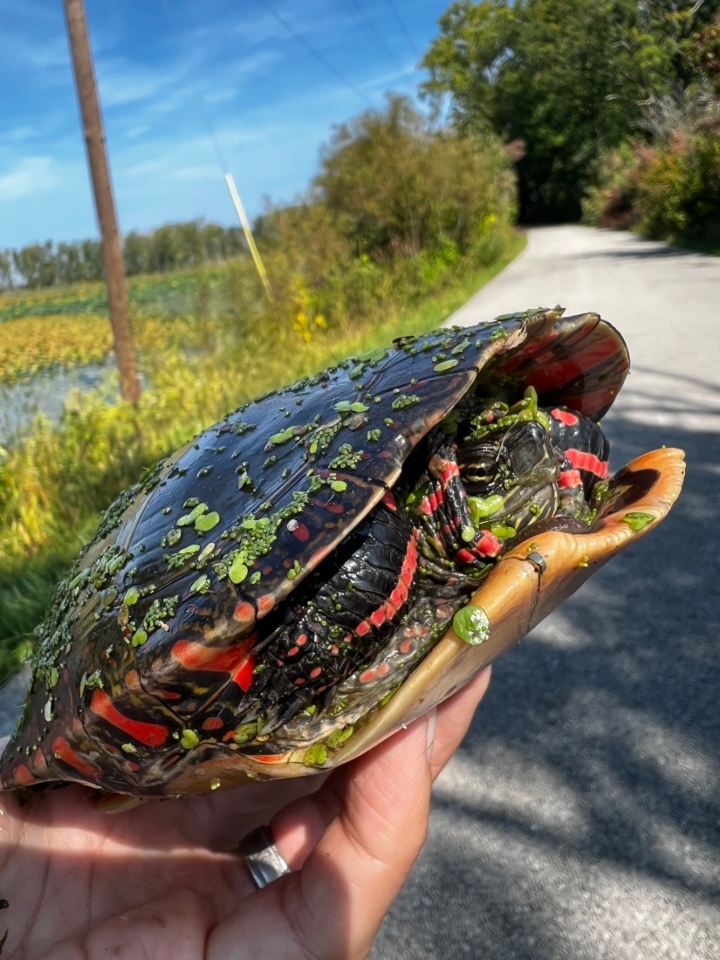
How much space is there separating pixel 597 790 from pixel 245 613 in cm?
123

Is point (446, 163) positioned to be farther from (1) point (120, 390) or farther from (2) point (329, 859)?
(2) point (329, 859)

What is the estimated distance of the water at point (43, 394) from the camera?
13.3 feet

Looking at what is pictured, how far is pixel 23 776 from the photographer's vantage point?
1.36 metres

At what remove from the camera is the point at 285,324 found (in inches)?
307

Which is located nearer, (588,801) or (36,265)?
(588,801)

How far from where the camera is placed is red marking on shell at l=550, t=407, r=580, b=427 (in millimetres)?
1626

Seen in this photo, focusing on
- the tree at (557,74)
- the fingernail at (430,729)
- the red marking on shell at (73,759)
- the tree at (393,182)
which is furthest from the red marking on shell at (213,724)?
the tree at (557,74)

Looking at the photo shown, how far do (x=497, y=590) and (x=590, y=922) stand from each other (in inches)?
33.3

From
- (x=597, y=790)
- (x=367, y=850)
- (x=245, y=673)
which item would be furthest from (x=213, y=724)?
(x=597, y=790)

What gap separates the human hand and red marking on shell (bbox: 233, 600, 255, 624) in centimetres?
48

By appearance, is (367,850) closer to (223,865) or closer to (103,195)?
(223,865)

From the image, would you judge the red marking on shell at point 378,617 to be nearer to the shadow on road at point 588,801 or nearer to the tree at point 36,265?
the shadow on road at point 588,801

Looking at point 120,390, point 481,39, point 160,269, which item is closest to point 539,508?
point 120,390

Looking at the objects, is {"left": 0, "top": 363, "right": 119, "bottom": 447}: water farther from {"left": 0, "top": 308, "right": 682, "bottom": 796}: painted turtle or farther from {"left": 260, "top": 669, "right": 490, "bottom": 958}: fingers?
{"left": 260, "top": 669, "right": 490, "bottom": 958}: fingers
